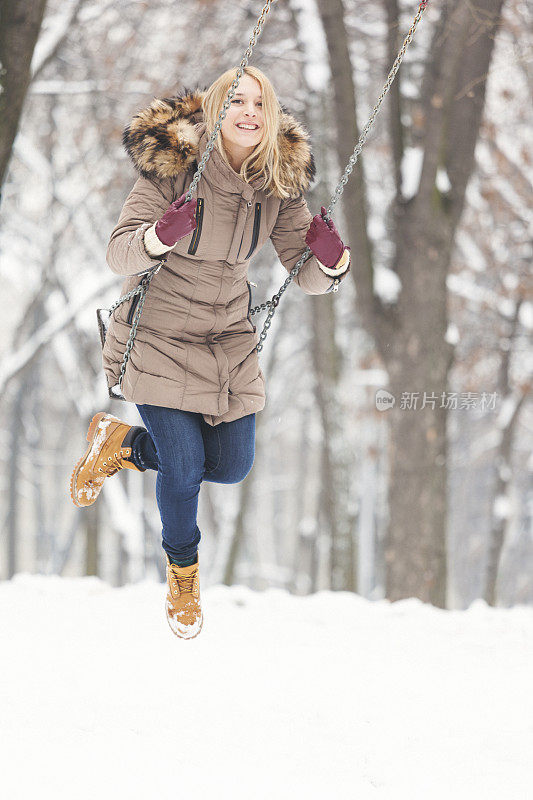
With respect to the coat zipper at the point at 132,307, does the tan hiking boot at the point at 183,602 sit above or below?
below

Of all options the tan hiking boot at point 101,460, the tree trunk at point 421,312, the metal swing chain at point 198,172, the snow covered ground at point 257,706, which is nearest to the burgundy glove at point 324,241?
the metal swing chain at point 198,172

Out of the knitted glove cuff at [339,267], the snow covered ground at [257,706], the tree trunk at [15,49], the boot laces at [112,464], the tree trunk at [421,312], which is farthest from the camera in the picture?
the tree trunk at [421,312]

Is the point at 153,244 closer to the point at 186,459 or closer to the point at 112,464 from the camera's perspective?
the point at 186,459

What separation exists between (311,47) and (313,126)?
107 cm

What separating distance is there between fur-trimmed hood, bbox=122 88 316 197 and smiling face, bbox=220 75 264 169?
0.14 metres

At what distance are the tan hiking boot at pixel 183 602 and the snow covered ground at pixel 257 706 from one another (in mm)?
221

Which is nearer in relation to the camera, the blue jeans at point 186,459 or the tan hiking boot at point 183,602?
the blue jeans at point 186,459

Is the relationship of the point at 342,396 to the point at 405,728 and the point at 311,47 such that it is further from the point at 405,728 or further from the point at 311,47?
the point at 405,728

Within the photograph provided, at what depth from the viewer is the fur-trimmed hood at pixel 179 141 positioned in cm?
308

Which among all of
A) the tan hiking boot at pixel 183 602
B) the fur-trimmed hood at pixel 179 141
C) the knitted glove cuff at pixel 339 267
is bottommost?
the tan hiking boot at pixel 183 602

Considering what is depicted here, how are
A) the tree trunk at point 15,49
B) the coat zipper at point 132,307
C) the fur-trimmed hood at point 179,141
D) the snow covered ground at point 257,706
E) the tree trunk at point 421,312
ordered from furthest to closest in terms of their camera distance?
1. the tree trunk at point 421,312
2. the tree trunk at point 15,49
3. the coat zipper at point 132,307
4. the fur-trimmed hood at point 179,141
5. the snow covered ground at point 257,706

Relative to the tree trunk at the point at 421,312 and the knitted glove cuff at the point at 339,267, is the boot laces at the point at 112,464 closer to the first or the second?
the knitted glove cuff at the point at 339,267

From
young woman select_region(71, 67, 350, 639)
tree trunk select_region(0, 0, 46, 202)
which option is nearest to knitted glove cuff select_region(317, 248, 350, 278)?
young woman select_region(71, 67, 350, 639)

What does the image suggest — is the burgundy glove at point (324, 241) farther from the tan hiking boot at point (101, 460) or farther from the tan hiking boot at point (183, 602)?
the tan hiking boot at point (183, 602)
